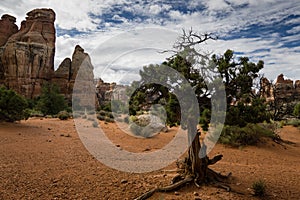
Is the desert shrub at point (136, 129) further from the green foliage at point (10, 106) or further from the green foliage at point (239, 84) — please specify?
the green foliage at point (239, 84)

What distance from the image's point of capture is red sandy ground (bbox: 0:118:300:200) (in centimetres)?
532

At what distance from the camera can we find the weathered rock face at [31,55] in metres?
41.7

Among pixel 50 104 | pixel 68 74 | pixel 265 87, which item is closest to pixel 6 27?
pixel 68 74

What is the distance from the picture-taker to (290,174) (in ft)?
24.4

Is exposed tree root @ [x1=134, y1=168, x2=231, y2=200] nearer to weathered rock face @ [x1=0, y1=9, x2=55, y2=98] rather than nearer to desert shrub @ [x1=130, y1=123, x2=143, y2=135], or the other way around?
desert shrub @ [x1=130, y1=123, x2=143, y2=135]

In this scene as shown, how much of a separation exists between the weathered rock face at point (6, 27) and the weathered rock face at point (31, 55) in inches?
89.0

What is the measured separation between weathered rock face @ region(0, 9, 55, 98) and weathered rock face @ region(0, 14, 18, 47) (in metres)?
2.26

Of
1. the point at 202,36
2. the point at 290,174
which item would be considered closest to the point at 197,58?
the point at 202,36

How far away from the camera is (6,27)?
161 ft

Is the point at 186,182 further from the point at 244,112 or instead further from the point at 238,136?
the point at 238,136

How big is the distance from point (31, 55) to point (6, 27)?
11921 mm

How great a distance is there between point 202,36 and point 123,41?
6.87 feet

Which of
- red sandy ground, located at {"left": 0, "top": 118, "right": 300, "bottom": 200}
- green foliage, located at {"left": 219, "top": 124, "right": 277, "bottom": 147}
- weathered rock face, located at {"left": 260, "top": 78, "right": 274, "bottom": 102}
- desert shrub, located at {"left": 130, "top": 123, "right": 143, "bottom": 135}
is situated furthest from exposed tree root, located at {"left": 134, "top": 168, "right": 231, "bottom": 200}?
desert shrub, located at {"left": 130, "top": 123, "right": 143, "bottom": 135}

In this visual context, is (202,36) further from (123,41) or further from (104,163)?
(104,163)
